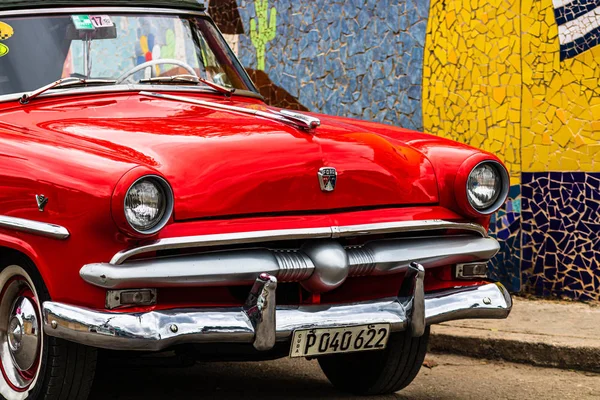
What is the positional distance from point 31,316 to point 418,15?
436 centimetres

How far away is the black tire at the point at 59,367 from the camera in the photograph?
407 centimetres

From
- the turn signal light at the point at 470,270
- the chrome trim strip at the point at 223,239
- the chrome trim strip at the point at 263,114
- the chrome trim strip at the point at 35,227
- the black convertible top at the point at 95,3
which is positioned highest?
the black convertible top at the point at 95,3

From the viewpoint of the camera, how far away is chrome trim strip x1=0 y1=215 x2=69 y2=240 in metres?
3.93

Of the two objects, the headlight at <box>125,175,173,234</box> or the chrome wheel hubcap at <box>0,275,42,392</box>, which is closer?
the headlight at <box>125,175,173,234</box>

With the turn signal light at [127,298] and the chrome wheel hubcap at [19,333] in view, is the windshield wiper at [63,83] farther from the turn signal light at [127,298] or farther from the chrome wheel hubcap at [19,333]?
the turn signal light at [127,298]

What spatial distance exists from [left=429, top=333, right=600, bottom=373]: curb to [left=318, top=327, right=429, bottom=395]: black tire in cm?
114

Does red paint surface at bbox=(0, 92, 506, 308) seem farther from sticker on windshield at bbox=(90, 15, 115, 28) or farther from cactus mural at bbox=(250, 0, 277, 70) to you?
cactus mural at bbox=(250, 0, 277, 70)

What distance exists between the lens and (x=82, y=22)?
17.1 ft

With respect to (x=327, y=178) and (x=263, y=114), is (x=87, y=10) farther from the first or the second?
(x=327, y=178)

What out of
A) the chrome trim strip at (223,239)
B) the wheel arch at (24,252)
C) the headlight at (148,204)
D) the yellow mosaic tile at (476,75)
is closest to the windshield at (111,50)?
the wheel arch at (24,252)

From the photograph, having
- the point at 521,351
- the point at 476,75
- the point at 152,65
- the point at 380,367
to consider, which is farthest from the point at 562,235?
the point at 152,65

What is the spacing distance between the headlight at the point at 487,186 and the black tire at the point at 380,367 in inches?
23.6

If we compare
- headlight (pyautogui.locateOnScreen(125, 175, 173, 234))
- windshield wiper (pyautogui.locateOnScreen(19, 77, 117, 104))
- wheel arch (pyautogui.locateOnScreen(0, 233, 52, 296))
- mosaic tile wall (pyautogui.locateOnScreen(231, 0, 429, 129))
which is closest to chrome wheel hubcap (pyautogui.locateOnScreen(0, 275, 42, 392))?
wheel arch (pyautogui.locateOnScreen(0, 233, 52, 296))

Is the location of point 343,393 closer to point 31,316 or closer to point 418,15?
point 31,316
